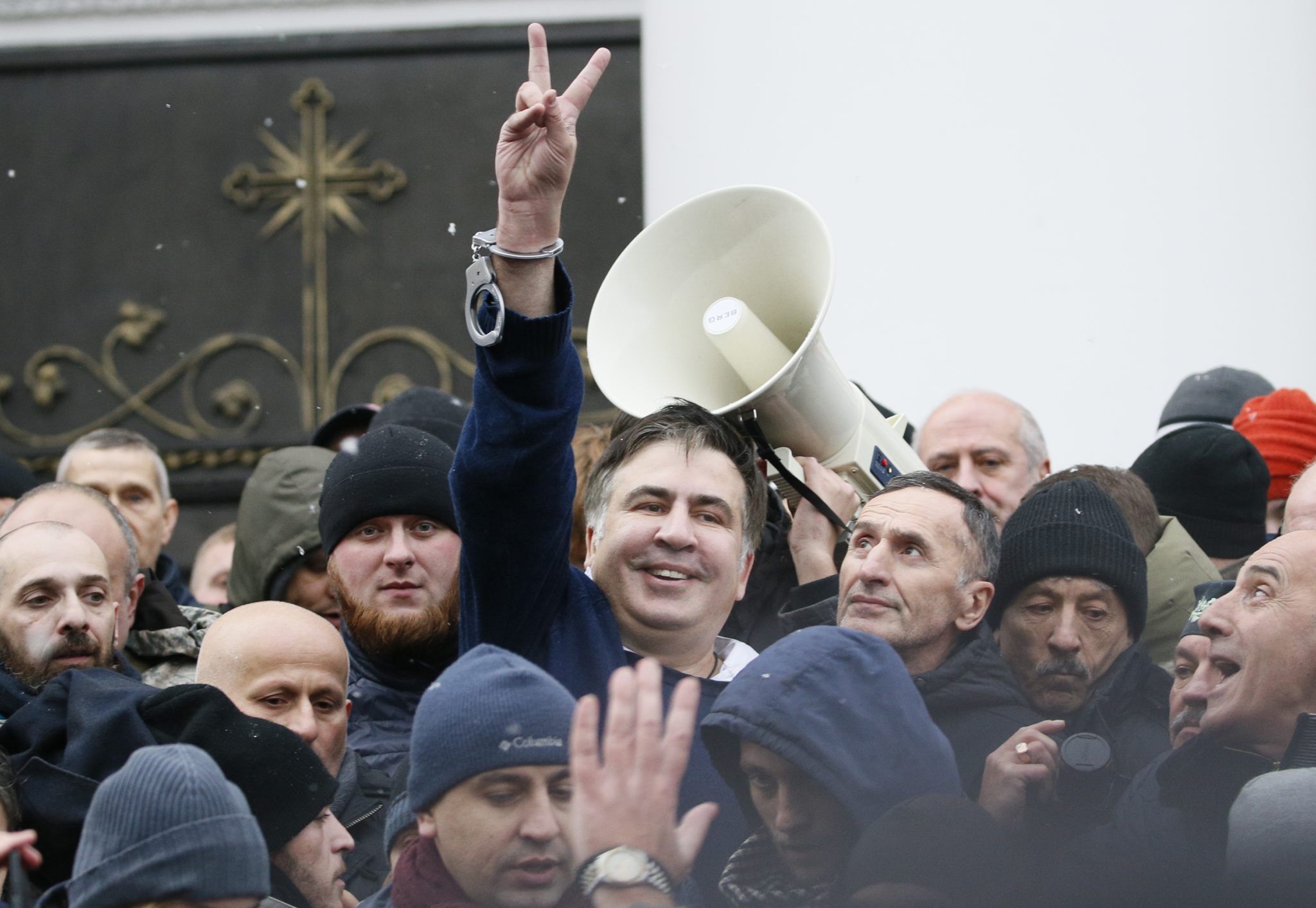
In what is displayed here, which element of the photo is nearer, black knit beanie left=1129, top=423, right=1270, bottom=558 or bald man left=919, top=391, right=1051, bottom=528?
black knit beanie left=1129, top=423, right=1270, bottom=558

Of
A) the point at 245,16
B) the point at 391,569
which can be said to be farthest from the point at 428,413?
the point at 245,16

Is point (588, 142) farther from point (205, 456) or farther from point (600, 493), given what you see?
point (600, 493)

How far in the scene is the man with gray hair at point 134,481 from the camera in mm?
3428

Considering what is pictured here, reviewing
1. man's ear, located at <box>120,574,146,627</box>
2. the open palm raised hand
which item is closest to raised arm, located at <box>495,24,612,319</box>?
the open palm raised hand

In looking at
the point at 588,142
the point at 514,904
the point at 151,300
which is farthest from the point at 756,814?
the point at 151,300

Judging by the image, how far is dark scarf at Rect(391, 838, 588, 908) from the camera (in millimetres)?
1737

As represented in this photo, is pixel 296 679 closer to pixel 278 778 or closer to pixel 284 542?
pixel 278 778

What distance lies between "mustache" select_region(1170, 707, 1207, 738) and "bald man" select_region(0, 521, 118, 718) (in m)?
1.51

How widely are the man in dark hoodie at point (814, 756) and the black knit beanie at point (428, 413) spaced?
5.06 feet

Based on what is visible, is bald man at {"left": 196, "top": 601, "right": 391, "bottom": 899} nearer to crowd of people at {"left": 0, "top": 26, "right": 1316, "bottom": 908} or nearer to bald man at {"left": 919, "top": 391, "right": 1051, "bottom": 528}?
crowd of people at {"left": 0, "top": 26, "right": 1316, "bottom": 908}

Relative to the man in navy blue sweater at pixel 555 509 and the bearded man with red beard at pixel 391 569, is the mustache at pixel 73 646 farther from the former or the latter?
the man in navy blue sweater at pixel 555 509

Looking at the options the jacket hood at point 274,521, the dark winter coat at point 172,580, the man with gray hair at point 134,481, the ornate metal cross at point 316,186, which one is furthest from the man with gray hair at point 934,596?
the ornate metal cross at point 316,186

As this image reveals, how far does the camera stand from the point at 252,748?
207cm

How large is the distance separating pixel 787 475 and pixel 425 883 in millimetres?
1160
